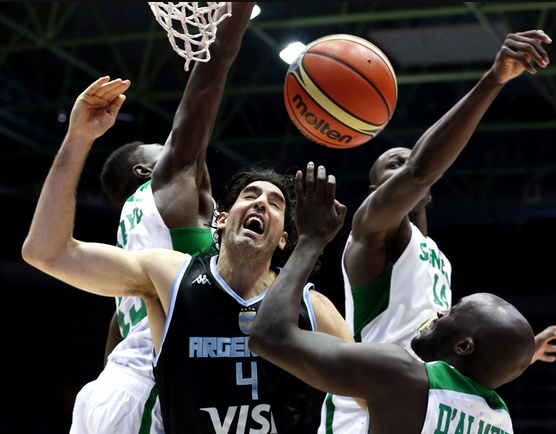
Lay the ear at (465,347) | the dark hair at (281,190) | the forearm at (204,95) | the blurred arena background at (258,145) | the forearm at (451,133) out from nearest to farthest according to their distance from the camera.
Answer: the ear at (465,347) < the dark hair at (281,190) < the forearm at (451,133) < the forearm at (204,95) < the blurred arena background at (258,145)

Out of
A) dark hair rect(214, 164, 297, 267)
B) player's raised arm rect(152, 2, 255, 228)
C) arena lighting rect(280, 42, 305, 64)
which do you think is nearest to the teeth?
dark hair rect(214, 164, 297, 267)

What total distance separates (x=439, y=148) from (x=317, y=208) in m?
1.31

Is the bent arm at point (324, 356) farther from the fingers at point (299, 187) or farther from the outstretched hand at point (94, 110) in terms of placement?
the outstretched hand at point (94, 110)

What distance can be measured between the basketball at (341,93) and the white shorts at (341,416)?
1.15 meters

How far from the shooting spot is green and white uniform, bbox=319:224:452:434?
347 centimetres

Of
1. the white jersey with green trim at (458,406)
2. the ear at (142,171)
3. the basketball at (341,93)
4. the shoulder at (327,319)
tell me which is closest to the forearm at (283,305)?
the white jersey with green trim at (458,406)

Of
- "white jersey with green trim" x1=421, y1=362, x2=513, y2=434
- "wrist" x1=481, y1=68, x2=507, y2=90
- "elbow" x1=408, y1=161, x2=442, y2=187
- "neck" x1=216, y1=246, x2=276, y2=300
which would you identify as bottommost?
"white jersey with green trim" x1=421, y1=362, x2=513, y2=434

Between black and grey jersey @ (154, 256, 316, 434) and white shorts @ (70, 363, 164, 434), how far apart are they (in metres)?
0.33

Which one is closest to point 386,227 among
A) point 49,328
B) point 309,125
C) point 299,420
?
point 309,125

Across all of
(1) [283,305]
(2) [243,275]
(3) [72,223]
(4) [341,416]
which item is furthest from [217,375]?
(4) [341,416]

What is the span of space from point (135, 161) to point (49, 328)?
376 inches

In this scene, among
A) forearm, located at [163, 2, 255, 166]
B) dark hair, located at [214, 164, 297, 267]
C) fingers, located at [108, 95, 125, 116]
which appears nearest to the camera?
fingers, located at [108, 95, 125, 116]

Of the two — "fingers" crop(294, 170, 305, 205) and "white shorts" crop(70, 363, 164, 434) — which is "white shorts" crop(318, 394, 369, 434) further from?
"fingers" crop(294, 170, 305, 205)

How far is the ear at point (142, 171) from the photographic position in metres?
3.90
